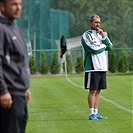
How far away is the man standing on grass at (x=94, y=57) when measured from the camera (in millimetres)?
11484

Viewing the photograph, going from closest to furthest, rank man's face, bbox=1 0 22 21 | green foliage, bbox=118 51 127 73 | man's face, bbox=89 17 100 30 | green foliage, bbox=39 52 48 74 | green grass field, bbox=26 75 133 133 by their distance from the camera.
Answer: man's face, bbox=1 0 22 21, green grass field, bbox=26 75 133 133, man's face, bbox=89 17 100 30, green foliage, bbox=39 52 48 74, green foliage, bbox=118 51 127 73

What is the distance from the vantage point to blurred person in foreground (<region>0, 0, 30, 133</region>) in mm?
6137

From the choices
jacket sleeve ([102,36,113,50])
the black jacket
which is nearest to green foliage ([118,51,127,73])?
jacket sleeve ([102,36,113,50])

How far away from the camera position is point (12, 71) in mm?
6180

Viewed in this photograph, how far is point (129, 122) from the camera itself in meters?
11.3

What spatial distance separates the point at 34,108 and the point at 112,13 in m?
24.4

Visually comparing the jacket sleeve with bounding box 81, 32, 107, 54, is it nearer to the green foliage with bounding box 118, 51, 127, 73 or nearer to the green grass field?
the green grass field

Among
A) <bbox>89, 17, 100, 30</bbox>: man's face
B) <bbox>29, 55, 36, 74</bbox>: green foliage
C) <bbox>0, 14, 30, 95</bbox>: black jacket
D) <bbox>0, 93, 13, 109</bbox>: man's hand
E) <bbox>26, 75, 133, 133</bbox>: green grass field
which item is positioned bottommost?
<bbox>26, 75, 133, 133</bbox>: green grass field

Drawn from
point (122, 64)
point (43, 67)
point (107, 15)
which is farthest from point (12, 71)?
point (107, 15)

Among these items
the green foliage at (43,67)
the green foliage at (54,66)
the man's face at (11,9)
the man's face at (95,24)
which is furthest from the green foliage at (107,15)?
the man's face at (11,9)

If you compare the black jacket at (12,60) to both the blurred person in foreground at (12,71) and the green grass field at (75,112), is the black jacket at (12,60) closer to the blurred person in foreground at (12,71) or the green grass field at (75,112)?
the blurred person in foreground at (12,71)

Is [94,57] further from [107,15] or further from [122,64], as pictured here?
[107,15]

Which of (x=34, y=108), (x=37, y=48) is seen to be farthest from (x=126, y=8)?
(x=34, y=108)

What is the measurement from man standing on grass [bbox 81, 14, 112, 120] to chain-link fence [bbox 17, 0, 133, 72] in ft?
71.0
